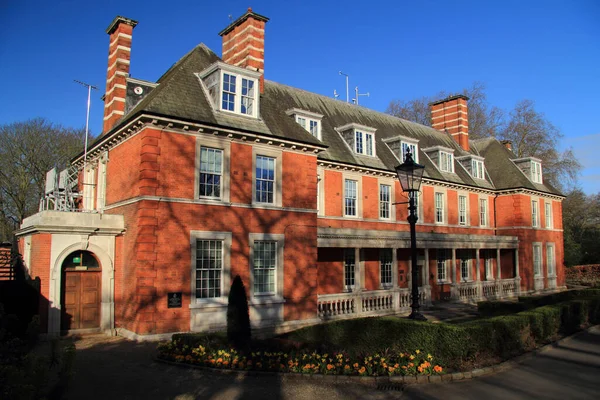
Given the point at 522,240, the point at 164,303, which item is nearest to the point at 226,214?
the point at 164,303

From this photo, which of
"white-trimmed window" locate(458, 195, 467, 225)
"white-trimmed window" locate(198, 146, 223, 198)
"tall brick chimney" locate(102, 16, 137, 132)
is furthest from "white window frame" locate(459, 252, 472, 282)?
"tall brick chimney" locate(102, 16, 137, 132)

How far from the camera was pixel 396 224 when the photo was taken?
26.8m

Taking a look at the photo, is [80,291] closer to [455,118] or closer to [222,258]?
[222,258]

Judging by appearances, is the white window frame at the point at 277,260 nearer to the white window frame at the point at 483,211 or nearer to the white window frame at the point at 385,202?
the white window frame at the point at 385,202

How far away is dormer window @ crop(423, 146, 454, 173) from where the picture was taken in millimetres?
31155

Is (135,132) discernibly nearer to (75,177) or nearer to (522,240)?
(75,177)

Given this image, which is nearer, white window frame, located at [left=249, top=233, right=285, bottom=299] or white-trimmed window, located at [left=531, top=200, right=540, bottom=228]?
white window frame, located at [left=249, top=233, right=285, bottom=299]

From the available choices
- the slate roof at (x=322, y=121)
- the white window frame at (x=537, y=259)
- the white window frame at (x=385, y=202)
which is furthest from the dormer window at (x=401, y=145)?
the white window frame at (x=537, y=259)

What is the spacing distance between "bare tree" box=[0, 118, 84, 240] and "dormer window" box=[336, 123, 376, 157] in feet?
83.0

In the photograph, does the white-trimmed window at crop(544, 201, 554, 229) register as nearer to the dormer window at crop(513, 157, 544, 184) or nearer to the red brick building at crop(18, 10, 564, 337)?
the dormer window at crop(513, 157, 544, 184)

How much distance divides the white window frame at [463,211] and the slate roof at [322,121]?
104cm

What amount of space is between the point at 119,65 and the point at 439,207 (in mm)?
20485

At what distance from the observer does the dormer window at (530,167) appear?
36.2 meters

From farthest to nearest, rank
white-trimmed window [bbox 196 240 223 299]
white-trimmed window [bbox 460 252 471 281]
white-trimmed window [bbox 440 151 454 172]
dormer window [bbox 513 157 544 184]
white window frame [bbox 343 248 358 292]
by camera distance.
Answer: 1. dormer window [bbox 513 157 544 184]
2. white-trimmed window [bbox 460 252 471 281]
3. white-trimmed window [bbox 440 151 454 172]
4. white window frame [bbox 343 248 358 292]
5. white-trimmed window [bbox 196 240 223 299]
